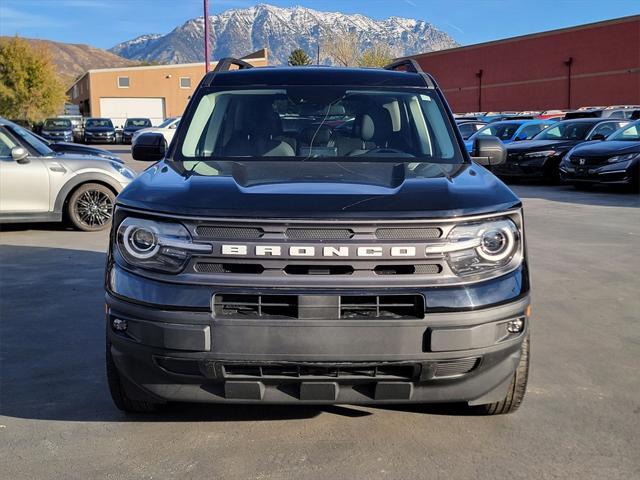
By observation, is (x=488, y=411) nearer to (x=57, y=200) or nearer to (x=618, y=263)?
(x=618, y=263)

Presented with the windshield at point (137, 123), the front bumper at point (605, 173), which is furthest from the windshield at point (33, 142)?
the windshield at point (137, 123)

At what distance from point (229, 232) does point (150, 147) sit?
217 cm

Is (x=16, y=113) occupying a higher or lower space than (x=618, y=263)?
higher

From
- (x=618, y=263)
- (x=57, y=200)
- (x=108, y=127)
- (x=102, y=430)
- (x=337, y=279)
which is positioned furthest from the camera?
(x=108, y=127)

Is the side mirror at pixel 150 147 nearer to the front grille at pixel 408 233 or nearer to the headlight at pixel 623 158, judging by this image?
the front grille at pixel 408 233

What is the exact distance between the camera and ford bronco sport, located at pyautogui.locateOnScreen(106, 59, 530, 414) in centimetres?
300

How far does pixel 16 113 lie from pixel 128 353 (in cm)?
5693

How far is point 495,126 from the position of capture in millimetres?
21000

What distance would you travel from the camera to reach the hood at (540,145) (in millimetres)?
17172

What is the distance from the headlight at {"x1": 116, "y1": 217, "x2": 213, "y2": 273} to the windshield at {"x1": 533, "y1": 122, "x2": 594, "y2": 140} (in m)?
16.3

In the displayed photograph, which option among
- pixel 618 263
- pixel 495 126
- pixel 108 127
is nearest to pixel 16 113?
pixel 108 127

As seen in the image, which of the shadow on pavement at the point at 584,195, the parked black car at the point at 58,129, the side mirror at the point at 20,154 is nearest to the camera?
the side mirror at the point at 20,154

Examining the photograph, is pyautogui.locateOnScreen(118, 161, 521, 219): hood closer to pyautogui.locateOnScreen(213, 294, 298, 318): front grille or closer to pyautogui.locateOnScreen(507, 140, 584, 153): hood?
pyautogui.locateOnScreen(213, 294, 298, 318): front grille

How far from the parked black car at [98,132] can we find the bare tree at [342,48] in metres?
23.4
